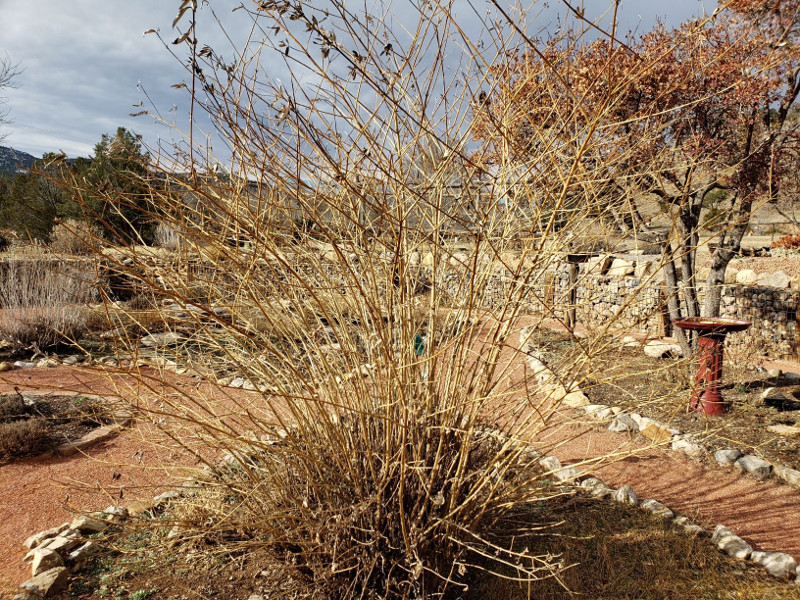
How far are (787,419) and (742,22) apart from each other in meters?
3.99

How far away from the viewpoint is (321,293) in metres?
2.20

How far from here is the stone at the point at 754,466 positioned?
11.6 ft

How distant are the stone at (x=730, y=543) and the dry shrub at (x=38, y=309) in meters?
7.00

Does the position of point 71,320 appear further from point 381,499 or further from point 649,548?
point 649,548

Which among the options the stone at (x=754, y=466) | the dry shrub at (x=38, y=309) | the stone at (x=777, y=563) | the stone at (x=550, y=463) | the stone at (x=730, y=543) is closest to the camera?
the stone at (x=777, y=563)

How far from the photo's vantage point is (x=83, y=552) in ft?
8.08

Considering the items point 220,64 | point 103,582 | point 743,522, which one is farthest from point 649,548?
point 220,64

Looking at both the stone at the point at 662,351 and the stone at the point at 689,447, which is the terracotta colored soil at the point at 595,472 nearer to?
the stone at the point at 689,447

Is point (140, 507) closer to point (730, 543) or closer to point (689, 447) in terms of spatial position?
point (730, 543)

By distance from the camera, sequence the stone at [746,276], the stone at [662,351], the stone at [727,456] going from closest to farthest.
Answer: the stone at [727,456] < the stone at [662,351] < the stone at [746,276]

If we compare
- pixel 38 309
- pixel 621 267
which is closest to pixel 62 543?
pixel 38 309

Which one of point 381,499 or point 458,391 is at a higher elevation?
point 458,391

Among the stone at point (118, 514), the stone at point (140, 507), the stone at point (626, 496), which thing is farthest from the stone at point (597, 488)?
Answer: the stone at point (118, 514)

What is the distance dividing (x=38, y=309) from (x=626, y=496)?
827cm
